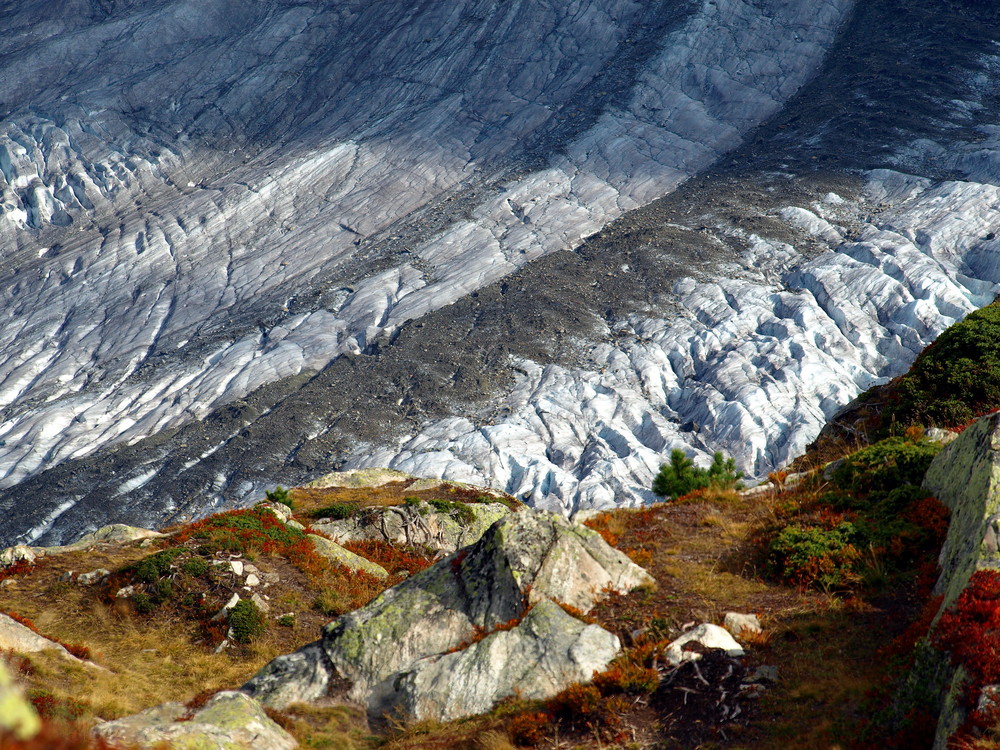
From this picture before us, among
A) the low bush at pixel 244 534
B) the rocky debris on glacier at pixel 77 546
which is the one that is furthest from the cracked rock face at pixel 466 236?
the low bush at pixel 244 534

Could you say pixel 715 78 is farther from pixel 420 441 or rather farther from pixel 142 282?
pixel 142 282

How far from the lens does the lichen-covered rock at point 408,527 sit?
2477 cm

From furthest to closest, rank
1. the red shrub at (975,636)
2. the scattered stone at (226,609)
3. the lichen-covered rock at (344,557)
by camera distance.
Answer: the lichen-covered rock at (344,557) < the scattered stone at (226,609) < the red shrub at (975,636)

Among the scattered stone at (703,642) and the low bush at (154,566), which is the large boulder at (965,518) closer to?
the scattered stone at (703,642)

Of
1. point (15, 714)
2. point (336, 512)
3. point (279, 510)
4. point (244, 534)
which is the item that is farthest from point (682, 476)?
point (15, 714)

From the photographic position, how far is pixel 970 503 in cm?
991

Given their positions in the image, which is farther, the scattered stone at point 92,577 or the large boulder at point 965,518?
the scattered stone at point 92,577

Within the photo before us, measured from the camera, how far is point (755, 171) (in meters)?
118

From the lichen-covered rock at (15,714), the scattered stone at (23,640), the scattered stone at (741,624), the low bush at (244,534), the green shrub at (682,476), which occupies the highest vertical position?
the lichen-covered rock at (15,714)

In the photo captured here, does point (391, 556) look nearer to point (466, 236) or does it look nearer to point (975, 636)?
point (975, 636)

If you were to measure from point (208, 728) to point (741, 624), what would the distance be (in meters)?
7.47

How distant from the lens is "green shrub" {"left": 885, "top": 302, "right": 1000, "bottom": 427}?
52.6 feet

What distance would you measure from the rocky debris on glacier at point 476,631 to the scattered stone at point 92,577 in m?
9.75

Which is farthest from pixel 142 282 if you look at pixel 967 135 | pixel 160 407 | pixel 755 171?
pixel 967 135
